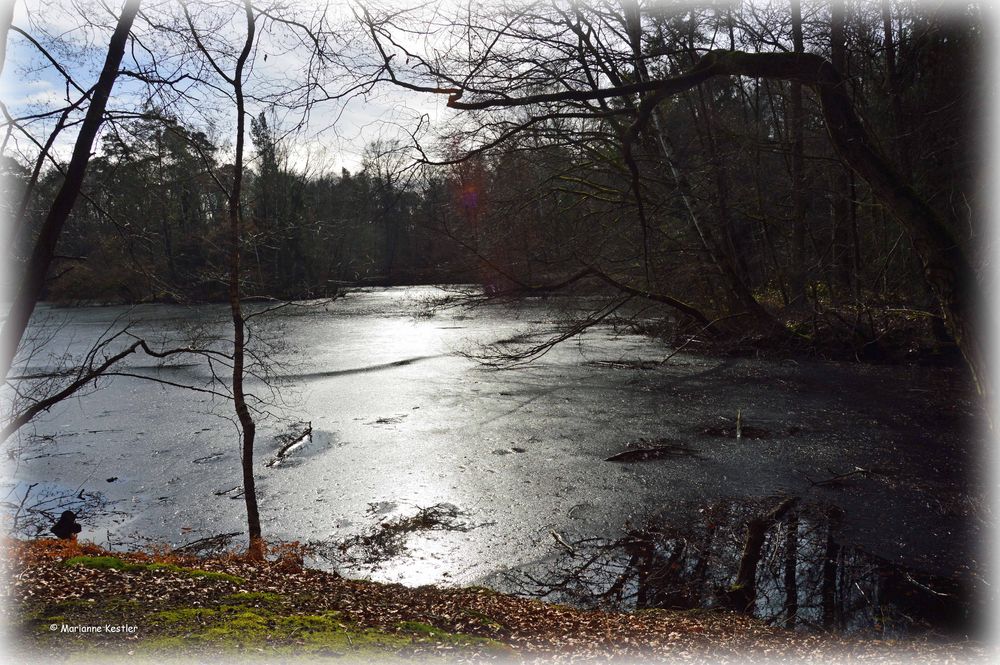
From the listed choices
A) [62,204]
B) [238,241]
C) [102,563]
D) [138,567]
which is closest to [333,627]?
[138,567]

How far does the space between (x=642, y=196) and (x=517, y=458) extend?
7578mm

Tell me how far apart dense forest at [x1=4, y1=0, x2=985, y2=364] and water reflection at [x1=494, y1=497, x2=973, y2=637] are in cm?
272

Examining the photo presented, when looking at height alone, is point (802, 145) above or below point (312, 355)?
above

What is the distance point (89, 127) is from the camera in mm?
5867

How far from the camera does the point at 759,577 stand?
5.44m

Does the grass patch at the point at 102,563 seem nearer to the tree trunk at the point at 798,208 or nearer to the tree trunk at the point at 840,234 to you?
the tree trunk at the point at 840,234

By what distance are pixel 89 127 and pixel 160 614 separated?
4.41m

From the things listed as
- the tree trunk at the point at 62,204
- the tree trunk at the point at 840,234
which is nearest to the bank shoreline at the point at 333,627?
the tree trunk at the point at 62,204

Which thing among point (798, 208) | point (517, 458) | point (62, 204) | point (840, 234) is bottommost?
point (517, 458)

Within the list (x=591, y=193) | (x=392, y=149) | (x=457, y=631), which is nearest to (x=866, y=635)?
(x=457, y=631)

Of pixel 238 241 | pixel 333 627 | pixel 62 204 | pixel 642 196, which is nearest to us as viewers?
pixel 333 627

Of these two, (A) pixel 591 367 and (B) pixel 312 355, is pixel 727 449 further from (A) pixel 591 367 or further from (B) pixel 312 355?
(B) pixel 312 355

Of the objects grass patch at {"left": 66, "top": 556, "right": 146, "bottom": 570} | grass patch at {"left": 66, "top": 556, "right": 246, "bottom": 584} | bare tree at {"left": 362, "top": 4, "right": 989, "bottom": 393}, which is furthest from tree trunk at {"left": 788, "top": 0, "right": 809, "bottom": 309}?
Result: grass patch at {"left": 66, "top": 556, "right": 146, "bottom": 570}

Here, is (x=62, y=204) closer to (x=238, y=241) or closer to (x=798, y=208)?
(x=238, y=241)
